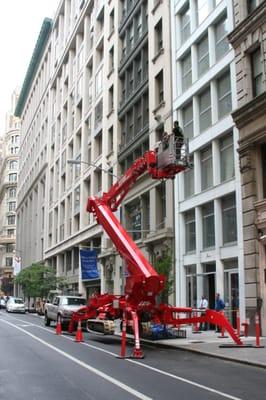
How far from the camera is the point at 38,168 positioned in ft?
289

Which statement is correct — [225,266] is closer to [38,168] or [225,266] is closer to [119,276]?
[119,276]

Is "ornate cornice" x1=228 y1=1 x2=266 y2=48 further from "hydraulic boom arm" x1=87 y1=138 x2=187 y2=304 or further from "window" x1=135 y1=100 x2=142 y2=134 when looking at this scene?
"window" x1=135 y1=100 x2=142 y2=134

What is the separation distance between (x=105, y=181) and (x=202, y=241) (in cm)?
1925

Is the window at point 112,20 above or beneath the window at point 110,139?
above

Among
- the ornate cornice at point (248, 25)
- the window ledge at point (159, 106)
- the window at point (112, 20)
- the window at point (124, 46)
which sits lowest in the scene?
the window ledge at point (159, 106)

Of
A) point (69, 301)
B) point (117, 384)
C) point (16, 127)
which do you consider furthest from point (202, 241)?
point (16, 127)

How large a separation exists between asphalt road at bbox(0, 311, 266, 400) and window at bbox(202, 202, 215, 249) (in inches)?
452

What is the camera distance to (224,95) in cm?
2905

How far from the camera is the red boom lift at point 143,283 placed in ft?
60.7

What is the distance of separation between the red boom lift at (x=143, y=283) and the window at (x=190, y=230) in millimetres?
9246

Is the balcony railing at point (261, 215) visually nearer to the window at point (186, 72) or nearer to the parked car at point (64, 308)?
the parked car at point (64, 308)

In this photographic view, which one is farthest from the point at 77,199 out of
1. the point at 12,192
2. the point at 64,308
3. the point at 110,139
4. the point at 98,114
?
the point at 12,192

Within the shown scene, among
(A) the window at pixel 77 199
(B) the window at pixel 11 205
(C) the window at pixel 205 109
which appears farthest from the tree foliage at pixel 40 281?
(B) the window at pixel 11 205

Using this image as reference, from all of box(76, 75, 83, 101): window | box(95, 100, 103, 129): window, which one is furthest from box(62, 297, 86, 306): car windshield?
box(76, 75, 83, 101): window
